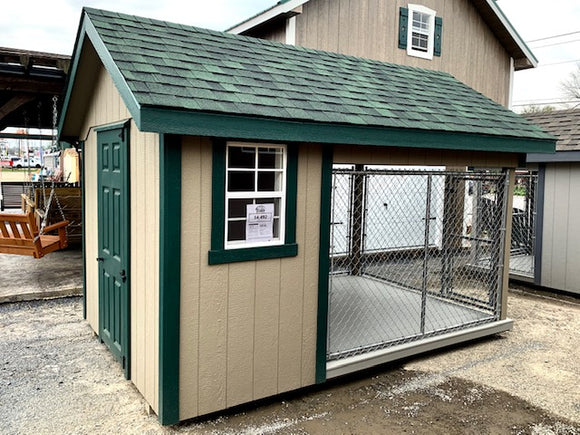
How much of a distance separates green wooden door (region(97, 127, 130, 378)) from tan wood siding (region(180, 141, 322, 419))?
2.91 ft

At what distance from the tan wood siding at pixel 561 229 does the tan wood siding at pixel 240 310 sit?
532cm

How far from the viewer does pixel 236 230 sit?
382 centimetres

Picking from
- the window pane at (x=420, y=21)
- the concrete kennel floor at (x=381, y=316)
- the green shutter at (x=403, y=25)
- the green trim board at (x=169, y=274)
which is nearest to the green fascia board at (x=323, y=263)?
the concrete kennel floor at (x=381, y=316)

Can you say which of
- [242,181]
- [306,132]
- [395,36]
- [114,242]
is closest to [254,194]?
[242,181]

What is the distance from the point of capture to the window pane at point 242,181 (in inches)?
148

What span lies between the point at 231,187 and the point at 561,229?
20.1ft

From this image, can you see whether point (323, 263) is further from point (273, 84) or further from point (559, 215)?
point (559, 215)

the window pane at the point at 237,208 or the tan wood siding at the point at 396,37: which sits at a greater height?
the tan wood siding at the point at 396,37

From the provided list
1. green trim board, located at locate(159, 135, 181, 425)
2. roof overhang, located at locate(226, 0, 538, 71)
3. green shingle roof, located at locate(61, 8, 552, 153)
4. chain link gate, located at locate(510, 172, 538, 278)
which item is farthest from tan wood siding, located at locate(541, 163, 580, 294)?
green trim board, located at locate(159, 135, 181, 425)

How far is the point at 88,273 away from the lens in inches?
225

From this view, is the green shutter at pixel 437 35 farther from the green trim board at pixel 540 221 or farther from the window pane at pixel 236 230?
the window pane at pixel 236 230

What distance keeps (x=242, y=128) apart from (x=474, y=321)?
3.66 meters

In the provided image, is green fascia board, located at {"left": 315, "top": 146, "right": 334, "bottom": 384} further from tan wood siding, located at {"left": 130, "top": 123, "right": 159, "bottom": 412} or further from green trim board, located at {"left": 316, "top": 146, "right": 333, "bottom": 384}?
tan wood siding, located at {"left": 130, "top": 123, "right": 159, "bottom": 412}

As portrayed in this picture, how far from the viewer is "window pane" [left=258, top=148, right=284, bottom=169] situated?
3861 mm
